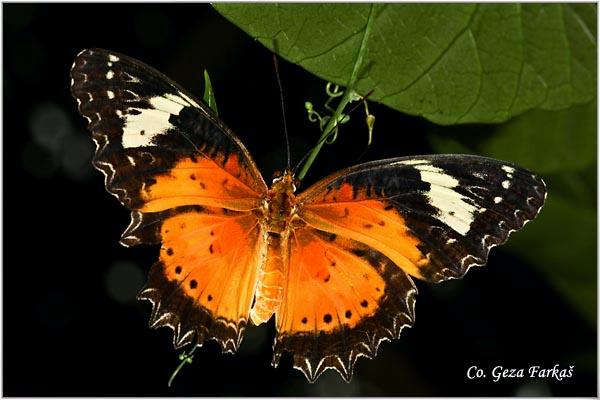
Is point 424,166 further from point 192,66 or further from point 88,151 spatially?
point 88,151

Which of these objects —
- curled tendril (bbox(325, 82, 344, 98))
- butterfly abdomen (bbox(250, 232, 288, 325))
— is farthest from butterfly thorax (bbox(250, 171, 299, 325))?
curled tendril (bbox(325, 82, 344, 98))

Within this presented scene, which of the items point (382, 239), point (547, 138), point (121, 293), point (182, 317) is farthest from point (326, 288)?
point (121, 293)

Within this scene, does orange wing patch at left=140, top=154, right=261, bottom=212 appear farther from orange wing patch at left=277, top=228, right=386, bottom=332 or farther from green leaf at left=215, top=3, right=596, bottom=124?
green leaf at left=215, top=3, right=596, bottom=124

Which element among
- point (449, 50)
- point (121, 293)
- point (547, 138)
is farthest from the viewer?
point (121, 293)

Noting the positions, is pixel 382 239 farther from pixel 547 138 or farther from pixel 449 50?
pixel 547 138

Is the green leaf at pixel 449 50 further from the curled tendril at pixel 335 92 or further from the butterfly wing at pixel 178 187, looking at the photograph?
the butterfly wing at pixel 178 187

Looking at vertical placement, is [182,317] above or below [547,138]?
below

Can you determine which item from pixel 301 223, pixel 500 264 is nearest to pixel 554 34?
pixel 301 223
